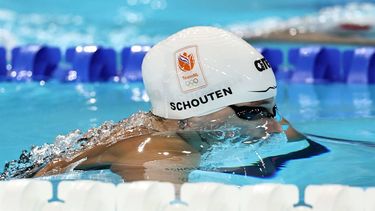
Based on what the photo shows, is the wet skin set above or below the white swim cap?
below

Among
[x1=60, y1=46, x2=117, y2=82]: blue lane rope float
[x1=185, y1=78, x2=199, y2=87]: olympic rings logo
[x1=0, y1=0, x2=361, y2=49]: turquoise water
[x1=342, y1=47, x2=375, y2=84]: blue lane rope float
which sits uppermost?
[x1=0, y1=0, x2=361, y2=49]: turquoise water

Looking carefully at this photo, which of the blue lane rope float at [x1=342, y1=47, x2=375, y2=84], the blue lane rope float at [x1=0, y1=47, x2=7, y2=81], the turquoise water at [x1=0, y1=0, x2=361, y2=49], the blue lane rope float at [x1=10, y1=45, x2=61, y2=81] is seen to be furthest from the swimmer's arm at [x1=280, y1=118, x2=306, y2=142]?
the turquoise water at [x1=0, y1=0, x2=361, y2=49]

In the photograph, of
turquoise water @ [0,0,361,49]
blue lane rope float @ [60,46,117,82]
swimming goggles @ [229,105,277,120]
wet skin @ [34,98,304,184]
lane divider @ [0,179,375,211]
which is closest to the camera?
lane divider @ [0,179,375,211]

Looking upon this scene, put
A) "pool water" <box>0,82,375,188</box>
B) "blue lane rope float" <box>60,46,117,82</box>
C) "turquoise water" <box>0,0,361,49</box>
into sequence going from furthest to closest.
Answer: "turquoise water" <box>0,0,361,49</box> < "blue lane rope float" <box>60,46,117,82</box> < "pool water" <box>0,82,375,188</box>

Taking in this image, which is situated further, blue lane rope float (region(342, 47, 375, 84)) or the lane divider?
blue lane rope float (region(342, 47, 375, 84))

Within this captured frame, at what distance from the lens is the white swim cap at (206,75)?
2.82 meters

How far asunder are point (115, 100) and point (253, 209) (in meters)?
3.43

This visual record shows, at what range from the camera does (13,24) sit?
8.62m

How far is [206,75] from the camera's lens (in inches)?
111

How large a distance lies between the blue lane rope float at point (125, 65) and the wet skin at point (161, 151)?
326 cm

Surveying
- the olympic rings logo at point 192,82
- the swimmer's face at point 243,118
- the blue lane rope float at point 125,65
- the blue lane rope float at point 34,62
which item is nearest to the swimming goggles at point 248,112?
the swimmer's face at point 243,118

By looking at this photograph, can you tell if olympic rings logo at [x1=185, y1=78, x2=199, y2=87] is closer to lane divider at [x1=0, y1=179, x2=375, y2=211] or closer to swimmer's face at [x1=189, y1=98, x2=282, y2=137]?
swimmer's face at [x1=189, y1=98, x2=282, y2=137]

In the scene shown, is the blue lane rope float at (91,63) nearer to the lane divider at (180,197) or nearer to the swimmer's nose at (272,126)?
the swimmer's nose at (272,126)

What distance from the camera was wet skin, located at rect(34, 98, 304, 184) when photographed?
2613 millimetres
